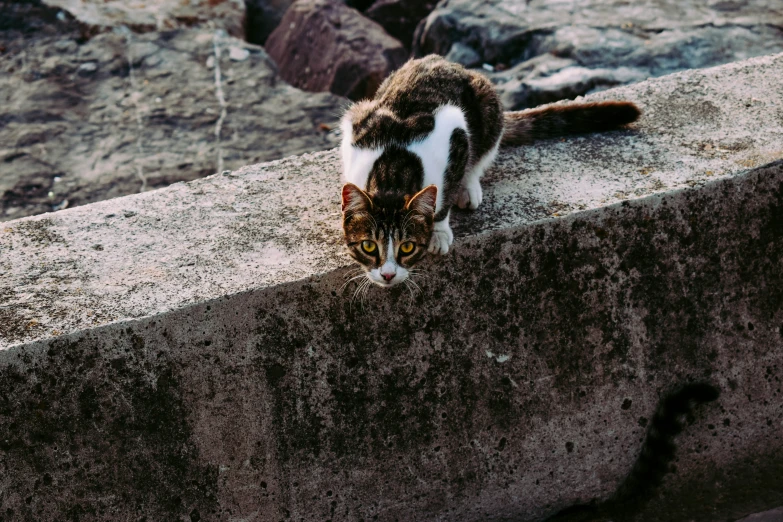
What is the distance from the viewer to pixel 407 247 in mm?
2174

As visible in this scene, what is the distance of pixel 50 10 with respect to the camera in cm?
504

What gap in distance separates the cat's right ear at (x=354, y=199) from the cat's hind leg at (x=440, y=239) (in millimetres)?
210

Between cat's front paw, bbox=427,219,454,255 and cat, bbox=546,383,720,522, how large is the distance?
87 centimetres

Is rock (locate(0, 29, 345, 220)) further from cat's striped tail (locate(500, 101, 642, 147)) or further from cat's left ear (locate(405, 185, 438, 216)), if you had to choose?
cat's left ear (locate(405, 185, 438, 216))

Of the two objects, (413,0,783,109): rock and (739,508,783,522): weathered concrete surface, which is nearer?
(739,508,783,522): weathered concrete surface

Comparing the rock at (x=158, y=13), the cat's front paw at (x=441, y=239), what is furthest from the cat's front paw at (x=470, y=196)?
the rock at (x=158, y=13)

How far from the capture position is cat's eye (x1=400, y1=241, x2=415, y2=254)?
217 cm

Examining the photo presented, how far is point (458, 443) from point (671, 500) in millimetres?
762

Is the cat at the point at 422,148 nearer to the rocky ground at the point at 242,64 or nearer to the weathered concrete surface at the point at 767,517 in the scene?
the rocky ground at the point at 242,64

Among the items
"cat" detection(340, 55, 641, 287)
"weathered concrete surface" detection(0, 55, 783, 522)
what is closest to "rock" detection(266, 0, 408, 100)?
"cat" detection(340, 55, 641, 287)

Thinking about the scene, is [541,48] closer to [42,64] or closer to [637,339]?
[637,339]

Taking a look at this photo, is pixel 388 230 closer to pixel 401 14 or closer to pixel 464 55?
pixel 464 55

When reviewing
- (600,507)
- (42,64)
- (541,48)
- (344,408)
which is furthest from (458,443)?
(42,64)

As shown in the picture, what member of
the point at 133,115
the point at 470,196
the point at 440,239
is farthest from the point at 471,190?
the point at 133,115
